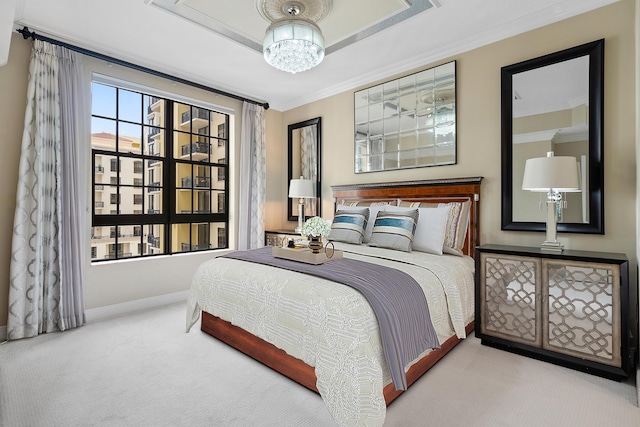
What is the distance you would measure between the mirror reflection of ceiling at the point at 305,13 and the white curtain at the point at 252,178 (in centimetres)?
161

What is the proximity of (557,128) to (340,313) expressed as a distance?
252cm

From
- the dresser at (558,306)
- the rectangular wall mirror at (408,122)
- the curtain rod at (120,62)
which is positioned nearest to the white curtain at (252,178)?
the curtain rod at (120,62)

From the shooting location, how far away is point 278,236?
15.5 feet

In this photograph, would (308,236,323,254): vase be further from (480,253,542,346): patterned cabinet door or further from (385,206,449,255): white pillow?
(480,253,542,346): patterned cabinet door

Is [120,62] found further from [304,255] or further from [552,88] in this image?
[552,88]

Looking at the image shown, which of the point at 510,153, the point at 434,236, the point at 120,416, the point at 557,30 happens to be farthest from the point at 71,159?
the point at 557,30

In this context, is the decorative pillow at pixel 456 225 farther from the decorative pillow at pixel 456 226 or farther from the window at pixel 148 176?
the window at pixel 148 176

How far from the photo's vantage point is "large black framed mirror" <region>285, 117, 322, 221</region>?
477cm

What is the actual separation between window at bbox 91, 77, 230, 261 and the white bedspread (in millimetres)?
1659

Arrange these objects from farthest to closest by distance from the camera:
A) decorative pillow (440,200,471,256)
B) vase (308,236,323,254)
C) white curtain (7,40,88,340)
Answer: decorative pillow (440,200,471,256) → white curtain (7,40,88,340) → vase (308,236,323,254)

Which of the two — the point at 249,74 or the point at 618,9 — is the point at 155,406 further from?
the point at 618,9

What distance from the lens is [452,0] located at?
8.57 feet

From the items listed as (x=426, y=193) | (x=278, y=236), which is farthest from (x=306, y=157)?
(x=426, y=193)

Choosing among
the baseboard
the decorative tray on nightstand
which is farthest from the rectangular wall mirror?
the baseboard
